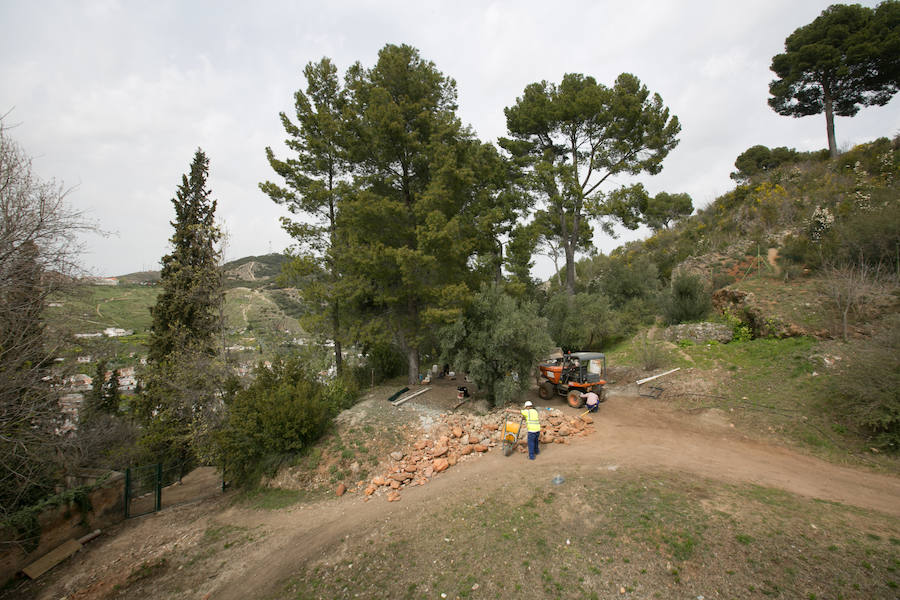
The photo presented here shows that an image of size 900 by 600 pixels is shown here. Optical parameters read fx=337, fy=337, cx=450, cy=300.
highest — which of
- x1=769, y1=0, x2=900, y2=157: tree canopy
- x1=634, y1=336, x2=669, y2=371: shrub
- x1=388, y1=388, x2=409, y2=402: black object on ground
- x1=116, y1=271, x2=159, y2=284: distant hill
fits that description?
x1=769, y1=0, x2=900, y2=157: tree canopy

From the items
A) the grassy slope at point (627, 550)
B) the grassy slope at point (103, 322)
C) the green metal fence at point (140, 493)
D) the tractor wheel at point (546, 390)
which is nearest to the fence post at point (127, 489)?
the green metal fence at point (140, 493)

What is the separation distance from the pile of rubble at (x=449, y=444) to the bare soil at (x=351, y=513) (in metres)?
0.28

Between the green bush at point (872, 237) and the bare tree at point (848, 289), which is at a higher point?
the green bush at point (872, 237)

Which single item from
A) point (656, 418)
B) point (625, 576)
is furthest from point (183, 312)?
point (656, 418)

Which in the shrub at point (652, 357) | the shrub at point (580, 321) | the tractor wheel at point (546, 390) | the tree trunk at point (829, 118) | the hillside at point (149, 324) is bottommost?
the tractor wheel at point (546, 390)

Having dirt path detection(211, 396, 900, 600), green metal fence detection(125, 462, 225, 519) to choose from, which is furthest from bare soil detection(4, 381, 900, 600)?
green metal fence detection(125, 462, 225, 519)

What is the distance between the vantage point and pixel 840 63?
23906mm

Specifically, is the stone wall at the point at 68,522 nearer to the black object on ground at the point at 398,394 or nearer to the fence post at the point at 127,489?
the fence post at the point at 127,489

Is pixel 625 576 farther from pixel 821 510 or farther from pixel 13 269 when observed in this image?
pixel 13 269

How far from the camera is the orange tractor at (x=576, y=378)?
42.1ft

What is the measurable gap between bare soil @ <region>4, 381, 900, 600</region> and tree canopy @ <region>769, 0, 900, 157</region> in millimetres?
30254

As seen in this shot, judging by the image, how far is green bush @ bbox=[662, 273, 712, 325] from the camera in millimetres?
17688

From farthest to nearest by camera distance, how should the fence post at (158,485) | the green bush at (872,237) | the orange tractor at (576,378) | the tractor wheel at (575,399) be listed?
the green bush at (872,237)
the orange tractor at (576,378)
the tractor wheel at (575,399)
the fence post at (158,485)

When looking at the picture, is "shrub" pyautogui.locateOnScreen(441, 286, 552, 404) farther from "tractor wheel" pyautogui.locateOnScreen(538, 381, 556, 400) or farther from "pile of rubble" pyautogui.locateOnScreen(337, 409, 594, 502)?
"tractor wheel" pyautogui.locateOnScreen(538, 381, 556, 400)
